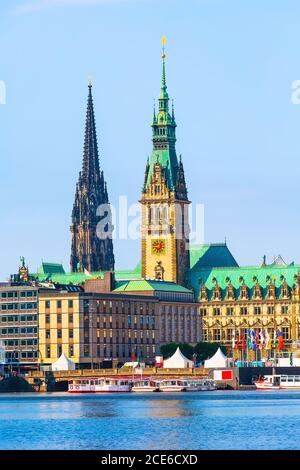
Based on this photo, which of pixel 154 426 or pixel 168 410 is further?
pixel 168 410

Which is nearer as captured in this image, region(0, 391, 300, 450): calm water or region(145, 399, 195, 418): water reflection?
region(0, 391, 300, 450): calm water

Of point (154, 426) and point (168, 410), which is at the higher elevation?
point (168, 410)

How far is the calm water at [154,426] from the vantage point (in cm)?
13275

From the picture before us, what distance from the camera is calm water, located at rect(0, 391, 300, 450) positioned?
132750 mm

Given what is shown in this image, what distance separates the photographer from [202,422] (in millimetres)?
156250

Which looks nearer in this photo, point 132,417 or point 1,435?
point 1,435

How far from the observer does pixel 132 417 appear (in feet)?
546

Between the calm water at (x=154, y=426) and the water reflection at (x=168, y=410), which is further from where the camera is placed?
the water reflection at (x=168, y=410)

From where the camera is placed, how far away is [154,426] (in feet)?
497
